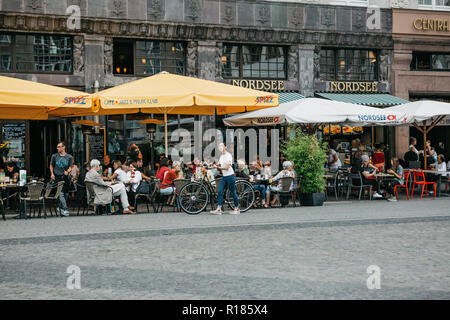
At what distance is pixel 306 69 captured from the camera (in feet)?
72.0

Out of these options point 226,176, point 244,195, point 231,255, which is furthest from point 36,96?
point 231,255

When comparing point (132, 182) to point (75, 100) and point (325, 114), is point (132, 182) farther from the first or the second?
point (325, 114)

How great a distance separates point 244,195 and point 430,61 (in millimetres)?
13782

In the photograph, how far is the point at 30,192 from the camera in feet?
42.1

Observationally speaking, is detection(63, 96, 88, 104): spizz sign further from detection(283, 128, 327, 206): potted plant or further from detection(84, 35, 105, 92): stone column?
detection(84, 35, 105, 92): stone column

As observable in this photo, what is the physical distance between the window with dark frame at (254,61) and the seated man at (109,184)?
27.8ft

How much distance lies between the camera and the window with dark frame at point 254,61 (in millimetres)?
21172

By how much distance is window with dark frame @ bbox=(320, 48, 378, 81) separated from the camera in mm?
22562

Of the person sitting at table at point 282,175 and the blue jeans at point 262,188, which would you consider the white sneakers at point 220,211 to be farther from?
the person sitting at table at point 282,175

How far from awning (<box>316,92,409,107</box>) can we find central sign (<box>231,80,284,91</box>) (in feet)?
5.27

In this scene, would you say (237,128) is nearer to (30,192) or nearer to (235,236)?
(30,192)

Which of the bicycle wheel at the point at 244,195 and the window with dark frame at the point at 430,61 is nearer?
the bicycle wheel at the point at 244,195

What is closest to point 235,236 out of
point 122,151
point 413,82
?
point 122,151

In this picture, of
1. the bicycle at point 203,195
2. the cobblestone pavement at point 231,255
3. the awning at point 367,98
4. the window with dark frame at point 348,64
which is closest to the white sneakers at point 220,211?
the bicycle at point 203,195
